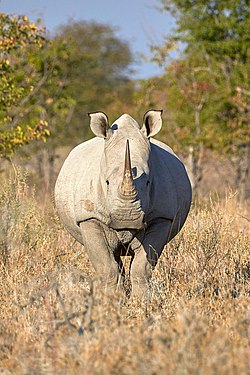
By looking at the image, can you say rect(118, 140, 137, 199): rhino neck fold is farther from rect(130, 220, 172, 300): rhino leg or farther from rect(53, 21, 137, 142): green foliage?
rect(53, 21, 137, 142): green foliage

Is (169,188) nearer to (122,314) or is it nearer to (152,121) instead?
(152,121)

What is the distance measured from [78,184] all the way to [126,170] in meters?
1.14

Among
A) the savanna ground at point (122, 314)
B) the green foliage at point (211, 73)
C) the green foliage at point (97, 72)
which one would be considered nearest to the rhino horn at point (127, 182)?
the savanna ground at point (122, 314)

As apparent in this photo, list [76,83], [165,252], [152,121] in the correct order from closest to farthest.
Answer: [152,121] < [165,252] < [76,83]

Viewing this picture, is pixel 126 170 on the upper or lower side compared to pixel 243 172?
upper

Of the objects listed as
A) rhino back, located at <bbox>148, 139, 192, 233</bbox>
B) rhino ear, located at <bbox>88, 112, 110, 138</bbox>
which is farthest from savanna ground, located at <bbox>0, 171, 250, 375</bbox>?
rhino ear, located at <bbox>88, 112, 110, 138</bbox>

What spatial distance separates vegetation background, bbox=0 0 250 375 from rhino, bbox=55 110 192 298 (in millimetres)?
231

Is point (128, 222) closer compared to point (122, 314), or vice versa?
point (122, 314)

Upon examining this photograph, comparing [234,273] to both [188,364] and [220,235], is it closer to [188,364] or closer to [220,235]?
[220,235]

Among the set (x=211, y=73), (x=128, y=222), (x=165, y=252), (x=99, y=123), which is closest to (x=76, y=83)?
(x=211, y=73)

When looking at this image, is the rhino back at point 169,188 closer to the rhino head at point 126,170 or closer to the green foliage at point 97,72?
the rhino head at point 126,170

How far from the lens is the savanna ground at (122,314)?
358cm

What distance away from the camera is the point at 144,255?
5.75 meters

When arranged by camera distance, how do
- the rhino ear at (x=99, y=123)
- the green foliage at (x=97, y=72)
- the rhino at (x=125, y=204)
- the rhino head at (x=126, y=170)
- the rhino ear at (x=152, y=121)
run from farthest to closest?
the green foliage at (x=97, y=72)
the rhino ear at (x=152, y=121)
the rhino ear at (x=99, y=123)
the rhino at (x=125, y=204)
the rhino head at (x=126, y=170)
